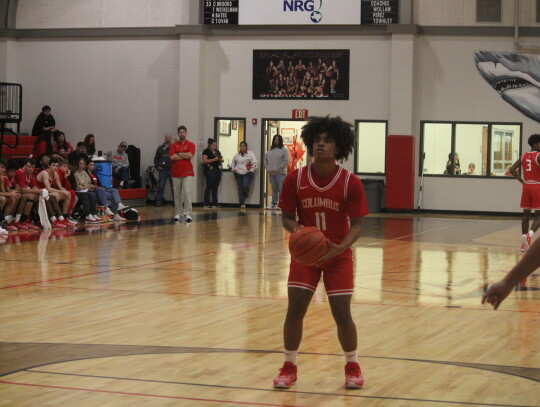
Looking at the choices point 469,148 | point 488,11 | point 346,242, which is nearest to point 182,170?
point 469,148

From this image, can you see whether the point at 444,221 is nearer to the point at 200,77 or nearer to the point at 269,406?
the point at 200,77

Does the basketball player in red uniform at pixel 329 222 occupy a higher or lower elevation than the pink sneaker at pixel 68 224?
higher

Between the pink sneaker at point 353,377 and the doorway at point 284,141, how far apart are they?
1978 centimetres

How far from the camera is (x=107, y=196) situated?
19.9 m

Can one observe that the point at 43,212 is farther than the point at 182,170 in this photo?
No

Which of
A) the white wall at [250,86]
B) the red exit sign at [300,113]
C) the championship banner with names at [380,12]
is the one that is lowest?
the red exit sign at [300,113]

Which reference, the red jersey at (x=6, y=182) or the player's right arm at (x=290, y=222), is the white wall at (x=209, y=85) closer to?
the red jersey at (x=6, y=182)

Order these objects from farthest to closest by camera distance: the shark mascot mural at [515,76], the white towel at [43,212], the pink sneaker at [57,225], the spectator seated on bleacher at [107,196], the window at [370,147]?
the window at [370,147]
the shark mascot mural at [515,76]
the spectator seated on bleacher at [107,196]
the pink sneaker at [57,225]
the white towel at [43,212]

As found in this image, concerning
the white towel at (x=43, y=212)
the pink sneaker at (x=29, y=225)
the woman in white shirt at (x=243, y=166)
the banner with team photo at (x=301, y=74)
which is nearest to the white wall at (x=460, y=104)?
the banner with team photo at (x=301, y=74)

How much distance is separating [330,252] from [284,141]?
67.6 ft

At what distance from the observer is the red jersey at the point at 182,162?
1891 centimetres

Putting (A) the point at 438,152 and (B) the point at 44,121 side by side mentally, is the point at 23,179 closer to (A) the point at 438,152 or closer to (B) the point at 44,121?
(B) the point at 44,121

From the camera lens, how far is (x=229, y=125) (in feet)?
84.5

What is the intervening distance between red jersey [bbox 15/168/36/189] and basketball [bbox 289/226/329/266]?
1234 cm
